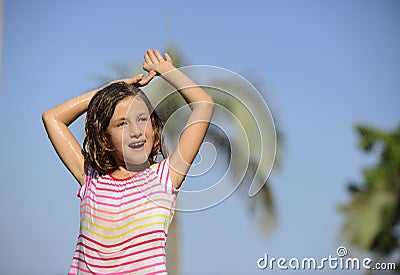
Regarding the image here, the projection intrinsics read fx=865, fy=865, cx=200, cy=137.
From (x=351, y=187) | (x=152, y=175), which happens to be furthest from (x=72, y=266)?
(x=351, y=187)

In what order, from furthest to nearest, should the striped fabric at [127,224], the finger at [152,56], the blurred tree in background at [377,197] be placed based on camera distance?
the blurred tree in background at [377,197] → the finger at [152,56] → the striped fabric at [127,224]

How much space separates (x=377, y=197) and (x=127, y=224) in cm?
841

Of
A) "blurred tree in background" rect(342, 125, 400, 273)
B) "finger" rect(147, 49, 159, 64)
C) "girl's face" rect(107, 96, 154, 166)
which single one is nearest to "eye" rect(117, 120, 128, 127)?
"girl's face" rect(107, 96, 154, 166)

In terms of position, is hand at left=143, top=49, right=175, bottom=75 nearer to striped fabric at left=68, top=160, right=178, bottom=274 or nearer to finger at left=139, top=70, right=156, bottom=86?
finger at left=139, top=70, right=156, bottom=86

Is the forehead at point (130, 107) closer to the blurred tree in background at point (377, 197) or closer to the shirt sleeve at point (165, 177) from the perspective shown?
the shirt sleeve at point (165, 177)

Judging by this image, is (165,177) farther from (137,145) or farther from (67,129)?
(67,129)

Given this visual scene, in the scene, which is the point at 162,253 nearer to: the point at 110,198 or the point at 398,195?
the point at 110,198

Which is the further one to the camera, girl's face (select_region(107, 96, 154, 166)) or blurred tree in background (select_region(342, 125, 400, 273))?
blurred tree in background (select_region(342, 125, 400, 273))

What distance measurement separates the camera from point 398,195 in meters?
9.78

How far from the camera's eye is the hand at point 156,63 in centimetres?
140

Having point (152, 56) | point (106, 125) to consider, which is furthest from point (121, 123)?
point (152, 56)

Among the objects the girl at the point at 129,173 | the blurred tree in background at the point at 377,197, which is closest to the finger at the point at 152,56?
the girl at the point at 129,173

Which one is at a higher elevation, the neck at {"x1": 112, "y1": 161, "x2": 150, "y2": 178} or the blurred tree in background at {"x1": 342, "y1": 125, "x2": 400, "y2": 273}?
the neck at {"x1": 112, "y1": 161, "x2": 150, "y2": 178}

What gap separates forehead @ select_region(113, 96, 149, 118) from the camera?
137 centimetres
